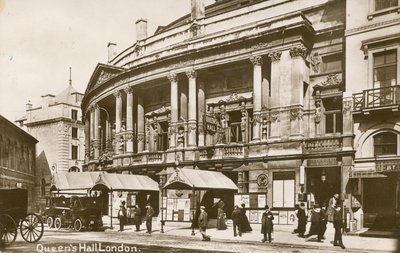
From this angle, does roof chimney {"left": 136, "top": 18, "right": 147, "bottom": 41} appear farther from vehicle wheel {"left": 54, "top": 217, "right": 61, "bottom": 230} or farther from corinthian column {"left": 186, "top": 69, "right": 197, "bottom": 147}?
vehicle wheel {"left": 54, "top": 217, "right": 61, "bottom": 230}

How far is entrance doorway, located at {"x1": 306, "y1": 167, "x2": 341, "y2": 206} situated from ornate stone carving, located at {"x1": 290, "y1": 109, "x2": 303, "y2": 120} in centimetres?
306

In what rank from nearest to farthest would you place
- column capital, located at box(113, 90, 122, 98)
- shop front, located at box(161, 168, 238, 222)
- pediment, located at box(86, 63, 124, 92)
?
shop front, located at box(161, 168, 238, 222), column capital, located at box(113, 90, 122, 98), pediment, located at box(86, 63, 124, 92)

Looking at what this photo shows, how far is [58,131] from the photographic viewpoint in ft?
206

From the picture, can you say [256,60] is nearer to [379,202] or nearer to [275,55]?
[275,55]

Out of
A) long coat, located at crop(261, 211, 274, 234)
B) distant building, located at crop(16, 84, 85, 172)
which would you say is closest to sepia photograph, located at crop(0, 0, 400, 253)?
long coat, located at crop(261, 211, 274, 234)

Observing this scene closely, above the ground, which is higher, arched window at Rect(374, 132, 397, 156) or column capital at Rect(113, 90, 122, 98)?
column capital at Rect(113, 90, 122, 98)

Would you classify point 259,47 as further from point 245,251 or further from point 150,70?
point 245,251

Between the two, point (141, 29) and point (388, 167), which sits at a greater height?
point (141, 29)

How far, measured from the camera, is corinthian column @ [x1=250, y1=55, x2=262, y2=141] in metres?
29.4

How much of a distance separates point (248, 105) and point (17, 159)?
111 feet

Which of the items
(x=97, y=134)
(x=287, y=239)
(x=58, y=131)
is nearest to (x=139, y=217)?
(x=287, y=239)

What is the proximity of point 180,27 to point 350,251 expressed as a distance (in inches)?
911

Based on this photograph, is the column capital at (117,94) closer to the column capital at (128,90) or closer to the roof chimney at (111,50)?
the column capital at (128,90)

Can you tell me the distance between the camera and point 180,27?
35969 mm
